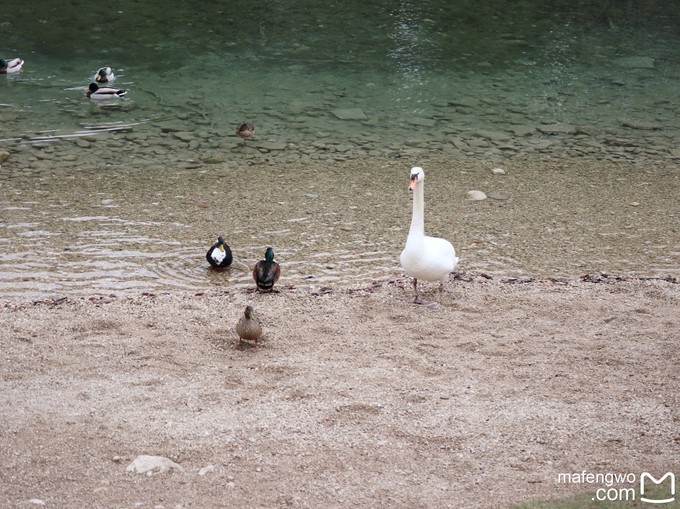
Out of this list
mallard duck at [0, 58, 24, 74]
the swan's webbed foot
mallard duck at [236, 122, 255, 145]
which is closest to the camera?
the swan's webbed foot

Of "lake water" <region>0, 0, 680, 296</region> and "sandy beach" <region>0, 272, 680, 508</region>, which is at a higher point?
"sandy beach" <region>0, 272, 680, 508</region>

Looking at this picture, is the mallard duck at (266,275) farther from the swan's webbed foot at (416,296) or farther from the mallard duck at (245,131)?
the mallard duck at (245,131)

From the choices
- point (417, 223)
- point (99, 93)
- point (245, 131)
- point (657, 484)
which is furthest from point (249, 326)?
point (99, 93)

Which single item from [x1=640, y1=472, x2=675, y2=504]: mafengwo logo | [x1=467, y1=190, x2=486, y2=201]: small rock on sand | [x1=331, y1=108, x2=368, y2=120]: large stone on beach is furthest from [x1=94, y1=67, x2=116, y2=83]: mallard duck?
[x1=640, y1=472, x2=675, y2=504]: mafengwo logo

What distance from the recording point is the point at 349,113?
15617mm

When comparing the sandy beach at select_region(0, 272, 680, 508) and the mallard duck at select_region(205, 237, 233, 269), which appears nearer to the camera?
the sandy beach at select_region(0, 272, 680, 508)

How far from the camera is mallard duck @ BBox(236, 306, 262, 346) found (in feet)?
24.1

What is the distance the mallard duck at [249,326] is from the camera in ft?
24.1

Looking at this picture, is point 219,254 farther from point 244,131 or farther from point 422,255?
point 244,131

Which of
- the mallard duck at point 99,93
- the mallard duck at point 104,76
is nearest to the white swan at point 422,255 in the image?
the mallard duck at point 99,93

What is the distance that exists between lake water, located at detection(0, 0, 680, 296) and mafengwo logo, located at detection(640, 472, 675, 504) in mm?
4652

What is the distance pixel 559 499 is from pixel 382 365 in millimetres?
2269

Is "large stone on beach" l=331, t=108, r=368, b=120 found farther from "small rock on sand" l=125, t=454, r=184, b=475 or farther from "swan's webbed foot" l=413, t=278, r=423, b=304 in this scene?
"small rock on sand" l=125, t=454, r=184, b=475

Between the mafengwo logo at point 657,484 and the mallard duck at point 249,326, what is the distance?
3222 mm
